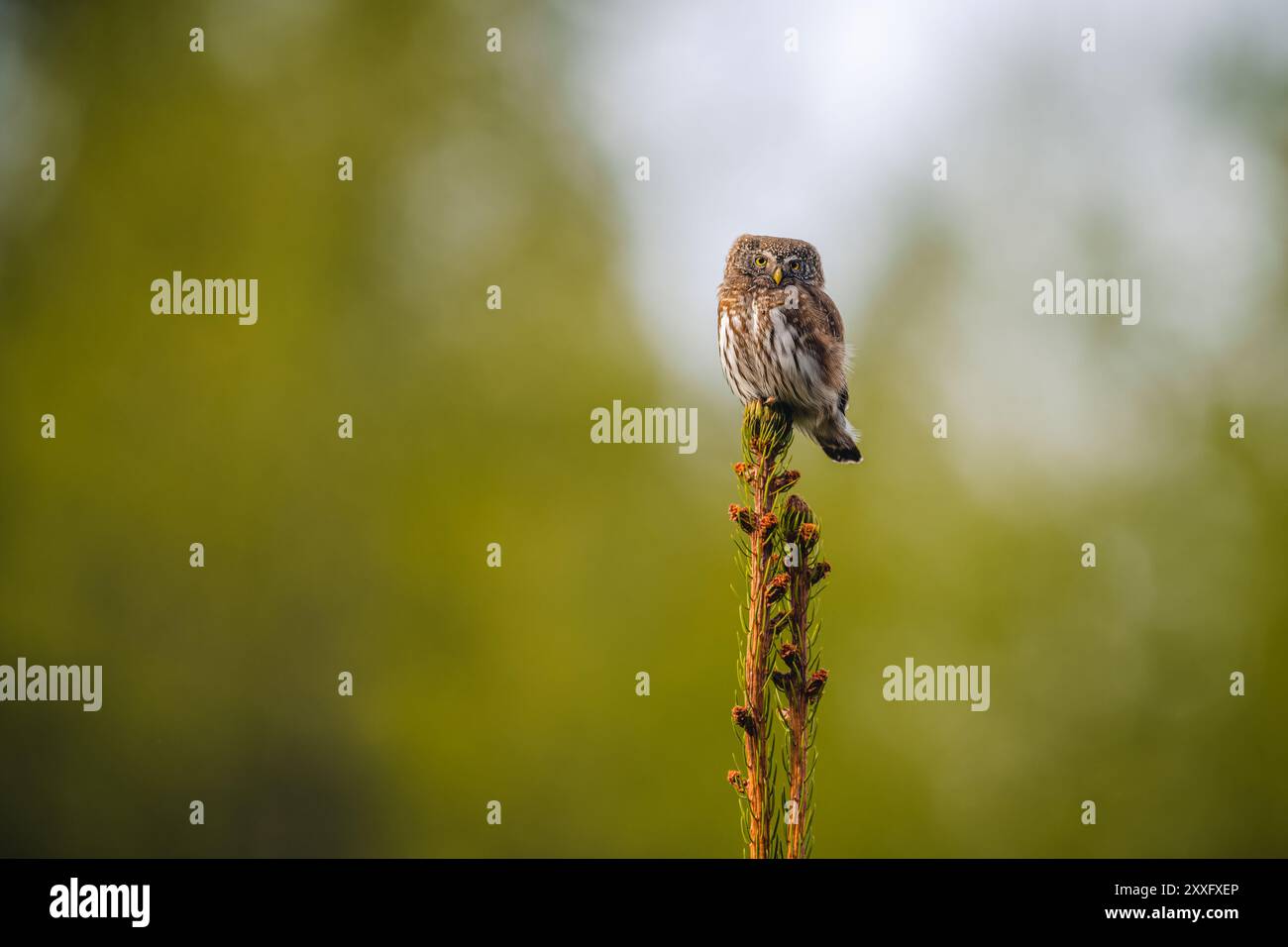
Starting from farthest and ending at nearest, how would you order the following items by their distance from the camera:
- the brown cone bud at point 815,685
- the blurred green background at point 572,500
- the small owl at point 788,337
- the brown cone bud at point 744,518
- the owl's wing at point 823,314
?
the blurred green background at point 572,500 < the owl's wing at point 823,314 < the small owl at point 788,337 < the brown cone bud at point 744,518 < the brown cone bud at point 815,685

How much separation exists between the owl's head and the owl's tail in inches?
28.0

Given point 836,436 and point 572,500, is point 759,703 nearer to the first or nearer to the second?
point 836,436

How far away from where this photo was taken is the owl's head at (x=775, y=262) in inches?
199

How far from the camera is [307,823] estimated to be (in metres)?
9.13

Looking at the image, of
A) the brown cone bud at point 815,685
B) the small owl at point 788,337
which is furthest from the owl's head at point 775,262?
the brown cone bud at point 815,685

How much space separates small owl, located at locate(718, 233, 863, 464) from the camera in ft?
15.7

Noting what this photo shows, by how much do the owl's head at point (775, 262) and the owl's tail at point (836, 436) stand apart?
2.34 ft

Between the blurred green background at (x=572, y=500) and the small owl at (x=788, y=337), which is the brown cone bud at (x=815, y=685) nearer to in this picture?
→ the small owl at (x=788, y=337)

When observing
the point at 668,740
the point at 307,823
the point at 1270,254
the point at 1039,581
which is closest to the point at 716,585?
the point at 668,740

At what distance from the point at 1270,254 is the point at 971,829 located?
5.97 metres

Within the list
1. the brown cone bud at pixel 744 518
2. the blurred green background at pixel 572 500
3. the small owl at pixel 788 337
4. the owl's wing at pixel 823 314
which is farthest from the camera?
the blurred green background at pixel 572 500

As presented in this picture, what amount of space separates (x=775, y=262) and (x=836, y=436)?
3.09 feet

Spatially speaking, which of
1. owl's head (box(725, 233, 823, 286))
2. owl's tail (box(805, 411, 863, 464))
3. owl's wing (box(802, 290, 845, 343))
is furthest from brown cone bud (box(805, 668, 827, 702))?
owl's head (box(725, 233, 823, 286))
